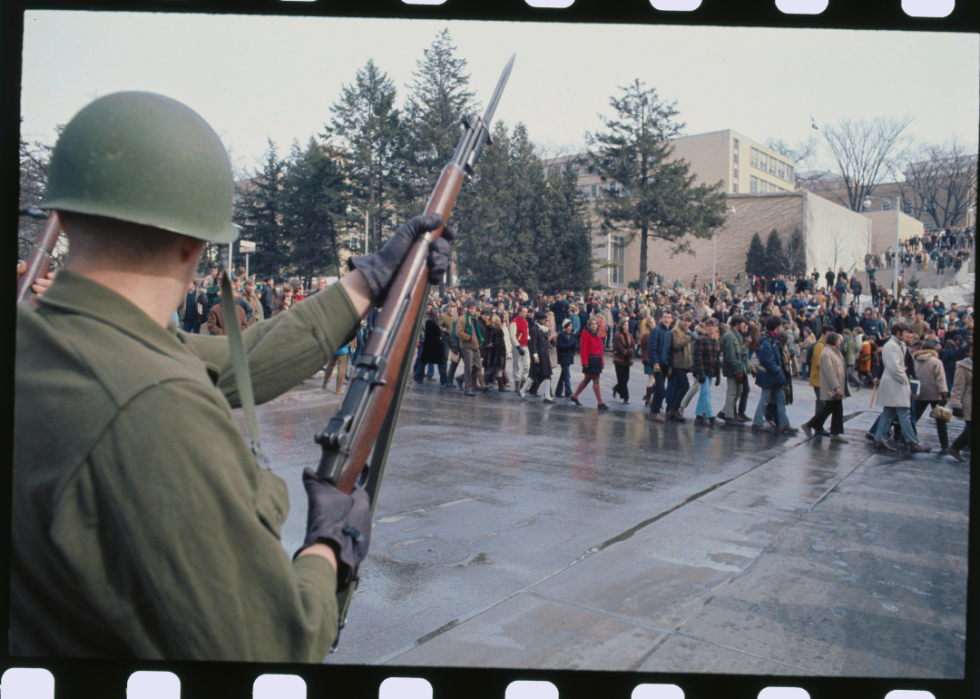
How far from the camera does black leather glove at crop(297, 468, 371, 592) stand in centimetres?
141

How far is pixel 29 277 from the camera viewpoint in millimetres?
2551

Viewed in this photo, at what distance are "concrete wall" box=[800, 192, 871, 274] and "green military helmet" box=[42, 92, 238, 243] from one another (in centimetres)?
3360

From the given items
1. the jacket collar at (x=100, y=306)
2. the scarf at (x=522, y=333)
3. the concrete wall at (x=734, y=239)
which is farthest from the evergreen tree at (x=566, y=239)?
the jacket collar at (x=100, y=306)

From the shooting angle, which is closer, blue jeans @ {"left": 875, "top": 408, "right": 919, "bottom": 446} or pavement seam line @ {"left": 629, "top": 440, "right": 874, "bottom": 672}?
pavement seam line @ {"left": 629, "top": 440, "right": 874, "bottom": 672}

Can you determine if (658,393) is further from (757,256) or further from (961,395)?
(757,256)

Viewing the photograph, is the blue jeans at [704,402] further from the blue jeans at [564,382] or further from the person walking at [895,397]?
the blue jeans at [564,382]

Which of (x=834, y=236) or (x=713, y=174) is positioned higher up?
(x=713, y=174)

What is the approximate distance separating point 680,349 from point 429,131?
6.13 m

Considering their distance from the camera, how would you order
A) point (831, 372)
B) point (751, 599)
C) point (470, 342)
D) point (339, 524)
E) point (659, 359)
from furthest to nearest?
point (470, 342)
point (659, 359)
point (831, 372)
point (751, 599)
point (339, 524)

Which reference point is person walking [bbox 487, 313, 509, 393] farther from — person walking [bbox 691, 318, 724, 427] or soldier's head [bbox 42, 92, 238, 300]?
soldier's head [bbox 42, 92, 238, 300]

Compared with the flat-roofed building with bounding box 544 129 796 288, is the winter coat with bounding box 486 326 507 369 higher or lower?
lower

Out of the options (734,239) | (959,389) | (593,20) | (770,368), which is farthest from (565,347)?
(734,239)

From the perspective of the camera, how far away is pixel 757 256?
3194cm

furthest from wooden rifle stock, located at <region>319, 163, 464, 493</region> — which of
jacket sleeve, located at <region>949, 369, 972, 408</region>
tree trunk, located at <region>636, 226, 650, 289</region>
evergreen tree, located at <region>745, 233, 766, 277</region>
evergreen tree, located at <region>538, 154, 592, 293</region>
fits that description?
evergreen tree, located at <region>745, 233, 766, 277</region>
